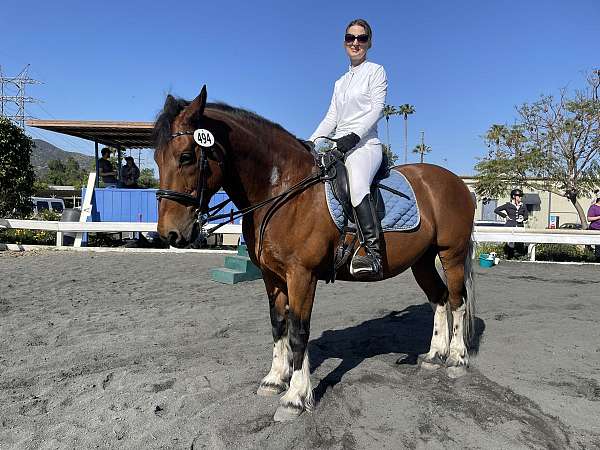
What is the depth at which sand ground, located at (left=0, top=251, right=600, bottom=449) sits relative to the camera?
3.08 meters

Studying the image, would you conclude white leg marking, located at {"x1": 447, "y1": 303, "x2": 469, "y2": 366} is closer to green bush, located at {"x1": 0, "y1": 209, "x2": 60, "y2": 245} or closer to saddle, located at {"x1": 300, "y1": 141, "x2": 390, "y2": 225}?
saddle, located at {"x1": 300, "y1": 141, "x2": 390, "y2": 225}

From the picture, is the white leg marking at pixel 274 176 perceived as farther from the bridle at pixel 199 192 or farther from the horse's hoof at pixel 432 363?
the horse's hoof at pixel 432 363

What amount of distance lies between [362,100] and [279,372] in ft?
7.58

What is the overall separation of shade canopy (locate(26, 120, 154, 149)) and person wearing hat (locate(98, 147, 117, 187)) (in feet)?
2.00

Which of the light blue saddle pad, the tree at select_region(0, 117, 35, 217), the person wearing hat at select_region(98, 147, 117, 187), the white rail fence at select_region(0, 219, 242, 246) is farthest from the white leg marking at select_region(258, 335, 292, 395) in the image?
the tree at select_region(0, 117, 35, 217)

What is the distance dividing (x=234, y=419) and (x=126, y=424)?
72 centimetres

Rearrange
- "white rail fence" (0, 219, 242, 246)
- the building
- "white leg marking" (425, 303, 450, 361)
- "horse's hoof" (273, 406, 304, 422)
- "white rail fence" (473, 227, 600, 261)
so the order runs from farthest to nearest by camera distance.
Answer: the building < "white rail fence" (0, 219, 242, 246) < "white rail fence" (473, 227, 600, 261) < "white leg marking" (425, 303, 450, 361) < "horse's hoof" (273, 406, 304, 422)

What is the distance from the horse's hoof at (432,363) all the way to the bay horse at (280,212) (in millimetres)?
11

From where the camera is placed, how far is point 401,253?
399 centimetres

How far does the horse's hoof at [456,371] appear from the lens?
4.23 meters

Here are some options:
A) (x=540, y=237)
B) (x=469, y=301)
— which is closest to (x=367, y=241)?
(x=469, y=301)

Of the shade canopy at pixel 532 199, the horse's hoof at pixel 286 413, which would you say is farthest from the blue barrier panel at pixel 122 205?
the shade canopy at pixel 532 199

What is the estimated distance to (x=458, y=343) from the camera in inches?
176

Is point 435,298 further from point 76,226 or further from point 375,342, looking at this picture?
point 76,226
